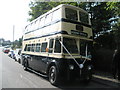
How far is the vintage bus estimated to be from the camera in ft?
20.2

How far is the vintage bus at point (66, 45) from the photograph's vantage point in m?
6.16

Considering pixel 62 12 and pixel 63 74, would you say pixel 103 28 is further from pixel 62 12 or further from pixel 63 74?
pixel 63 74

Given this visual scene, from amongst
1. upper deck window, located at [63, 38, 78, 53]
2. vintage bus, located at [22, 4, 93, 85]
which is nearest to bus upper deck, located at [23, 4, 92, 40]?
vintage bus, located at [22, 4, 93, 85]

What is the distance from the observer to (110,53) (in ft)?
33.2

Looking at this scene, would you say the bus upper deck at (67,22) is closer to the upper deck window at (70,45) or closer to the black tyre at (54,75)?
the upper deck window at (70,45)

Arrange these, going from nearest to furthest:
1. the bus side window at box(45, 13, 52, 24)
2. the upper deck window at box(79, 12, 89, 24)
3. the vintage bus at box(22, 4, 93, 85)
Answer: the vintage bus at box(22, 4, 93, 85), the upper deck window at box(79, 12, 89, 24), the bus side window at box(45, 13, 52, 24)

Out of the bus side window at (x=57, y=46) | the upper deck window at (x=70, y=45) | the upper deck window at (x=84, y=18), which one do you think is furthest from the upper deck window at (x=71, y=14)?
the bus side window at (x=57, y=46)

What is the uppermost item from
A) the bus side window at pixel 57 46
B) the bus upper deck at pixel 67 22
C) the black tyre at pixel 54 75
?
the bus upper deck at pixel 67 22

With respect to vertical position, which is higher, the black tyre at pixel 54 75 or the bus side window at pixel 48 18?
the bus side window at pixel 48 18

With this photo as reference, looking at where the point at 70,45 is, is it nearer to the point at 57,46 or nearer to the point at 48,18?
the point at 57,46

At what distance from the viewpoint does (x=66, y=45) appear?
21.1ft

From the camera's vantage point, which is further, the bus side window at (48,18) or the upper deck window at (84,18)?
the bus side window at (48,18)

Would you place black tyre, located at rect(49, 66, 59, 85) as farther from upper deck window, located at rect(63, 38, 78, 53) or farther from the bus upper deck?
the bus upper deck

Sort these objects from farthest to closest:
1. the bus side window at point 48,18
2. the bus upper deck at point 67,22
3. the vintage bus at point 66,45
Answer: the bus side window at point 48,18
the bus upper deck at point 67,22
the vintage bus at point 66,45
